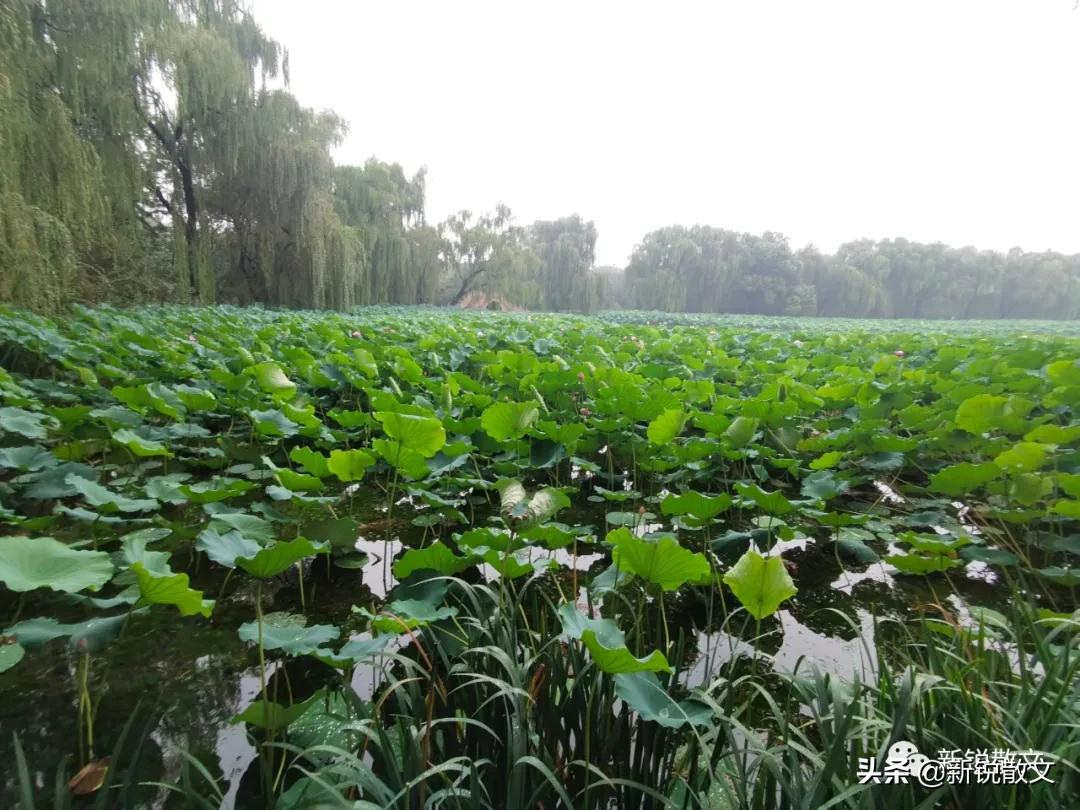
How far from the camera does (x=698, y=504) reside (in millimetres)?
1274

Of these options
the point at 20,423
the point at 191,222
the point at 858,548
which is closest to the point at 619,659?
the point at 858,548

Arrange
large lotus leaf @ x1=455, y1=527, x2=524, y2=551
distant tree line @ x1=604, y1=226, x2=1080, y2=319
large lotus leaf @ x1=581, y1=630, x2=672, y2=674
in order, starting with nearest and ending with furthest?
large lotus leaf @ x1=581, y1=630, x2=672, y2=674 → large lotus leaf @ x1=455, y1=527, x2=524, y2=551 → distant tree line @ x1=604, y1=226, x2=1080, y2=319

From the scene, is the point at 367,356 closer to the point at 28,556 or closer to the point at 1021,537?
the point at 28,556

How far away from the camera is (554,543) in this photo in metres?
1.16

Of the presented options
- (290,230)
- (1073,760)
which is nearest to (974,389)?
(1073,760)

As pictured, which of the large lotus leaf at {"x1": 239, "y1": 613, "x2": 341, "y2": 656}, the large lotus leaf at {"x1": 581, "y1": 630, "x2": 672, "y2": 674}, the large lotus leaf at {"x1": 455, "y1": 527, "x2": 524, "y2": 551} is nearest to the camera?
the large lotus leaf at {"x1": 581, "y1": 630, "x2": 672, "y2": 674}

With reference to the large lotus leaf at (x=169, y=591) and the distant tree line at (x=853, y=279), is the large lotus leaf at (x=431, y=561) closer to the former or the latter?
the large lotus leaf at (x=169, y=591)

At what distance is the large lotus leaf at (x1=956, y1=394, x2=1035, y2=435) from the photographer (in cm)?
160

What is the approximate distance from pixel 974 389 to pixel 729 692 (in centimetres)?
209

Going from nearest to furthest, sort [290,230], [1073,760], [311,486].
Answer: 1. [1073,760]
2. [311,486]
3. [290,230]

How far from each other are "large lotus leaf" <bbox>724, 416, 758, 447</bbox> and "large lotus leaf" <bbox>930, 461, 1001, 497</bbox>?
47 cm

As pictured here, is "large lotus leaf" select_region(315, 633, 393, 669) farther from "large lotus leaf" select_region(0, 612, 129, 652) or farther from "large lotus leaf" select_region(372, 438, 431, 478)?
"large lotus leaf" select_region(372, 438, 431, 478)

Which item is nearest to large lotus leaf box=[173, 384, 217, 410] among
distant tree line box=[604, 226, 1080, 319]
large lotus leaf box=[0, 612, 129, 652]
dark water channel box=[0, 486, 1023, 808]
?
dark water channel box=[0, 486, 1023, 808]

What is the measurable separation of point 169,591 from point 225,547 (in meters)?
0.22
